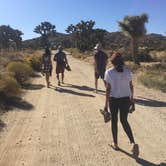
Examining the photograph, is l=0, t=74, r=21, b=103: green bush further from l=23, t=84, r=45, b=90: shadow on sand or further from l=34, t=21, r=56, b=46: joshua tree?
l=34, t=21, r=56, b=46: joshua tree

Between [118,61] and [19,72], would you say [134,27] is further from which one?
Answer: [118,61]

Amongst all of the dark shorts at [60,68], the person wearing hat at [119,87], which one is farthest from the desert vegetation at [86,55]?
the person wearing hat at [119,87]

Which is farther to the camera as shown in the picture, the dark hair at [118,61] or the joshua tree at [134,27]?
the joshua tree at [134,27]

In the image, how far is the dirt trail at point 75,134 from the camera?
7102 millimetres

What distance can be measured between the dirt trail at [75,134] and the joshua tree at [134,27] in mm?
22790

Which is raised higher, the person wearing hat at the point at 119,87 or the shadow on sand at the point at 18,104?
the person wearing hat at the point at 119,87

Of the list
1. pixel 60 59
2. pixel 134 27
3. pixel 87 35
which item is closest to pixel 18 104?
pixel 60 59

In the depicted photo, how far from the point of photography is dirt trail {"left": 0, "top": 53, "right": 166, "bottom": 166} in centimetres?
710

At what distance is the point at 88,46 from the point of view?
63.5 m

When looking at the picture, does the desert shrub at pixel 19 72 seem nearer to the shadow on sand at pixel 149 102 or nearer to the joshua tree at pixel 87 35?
the shadow on sand at pixel 149 102

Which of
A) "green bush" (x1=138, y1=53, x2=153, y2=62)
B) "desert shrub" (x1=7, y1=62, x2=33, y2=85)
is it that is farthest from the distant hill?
"desert shrub" (x1=7, y1=62, x2=33, y2=85)

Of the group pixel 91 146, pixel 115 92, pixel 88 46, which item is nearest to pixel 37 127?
pixel 91 146

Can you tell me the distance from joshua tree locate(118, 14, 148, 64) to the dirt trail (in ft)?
74.8

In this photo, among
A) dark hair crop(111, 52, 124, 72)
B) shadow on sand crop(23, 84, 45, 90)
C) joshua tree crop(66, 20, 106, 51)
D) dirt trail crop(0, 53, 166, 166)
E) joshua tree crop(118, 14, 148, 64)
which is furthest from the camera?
joshua tree crop(66, 20, 106, 51)
